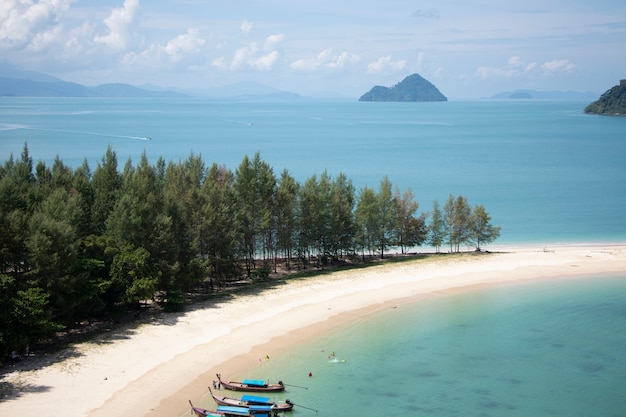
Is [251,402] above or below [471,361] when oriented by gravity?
below

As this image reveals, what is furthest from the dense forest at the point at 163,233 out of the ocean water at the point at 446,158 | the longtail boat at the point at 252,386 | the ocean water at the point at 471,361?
the ocean water at the point at 446,158

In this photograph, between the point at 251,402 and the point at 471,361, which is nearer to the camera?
the point at 251,402

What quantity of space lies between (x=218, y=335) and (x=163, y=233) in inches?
357

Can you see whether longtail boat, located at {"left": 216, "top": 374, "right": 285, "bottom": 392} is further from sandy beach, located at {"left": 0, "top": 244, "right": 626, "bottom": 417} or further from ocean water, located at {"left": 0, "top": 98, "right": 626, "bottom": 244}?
ocean water, located at {"left": 0, "top": 98, "right": 626, "bottom": 244}

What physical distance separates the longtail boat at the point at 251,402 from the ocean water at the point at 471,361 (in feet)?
2.14

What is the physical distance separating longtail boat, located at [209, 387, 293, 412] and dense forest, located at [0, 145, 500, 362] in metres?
11.4

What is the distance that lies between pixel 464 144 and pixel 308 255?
119 metres

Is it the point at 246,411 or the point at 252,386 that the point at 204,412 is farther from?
the point at 252,386

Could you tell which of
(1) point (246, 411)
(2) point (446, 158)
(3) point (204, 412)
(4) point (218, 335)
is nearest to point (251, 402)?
(1) point (246, 411)

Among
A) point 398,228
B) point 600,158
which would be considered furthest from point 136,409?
point 600,158

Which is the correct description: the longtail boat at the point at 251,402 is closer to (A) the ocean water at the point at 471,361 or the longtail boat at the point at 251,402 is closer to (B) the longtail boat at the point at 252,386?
(A) the ocean water at the point at 471,361

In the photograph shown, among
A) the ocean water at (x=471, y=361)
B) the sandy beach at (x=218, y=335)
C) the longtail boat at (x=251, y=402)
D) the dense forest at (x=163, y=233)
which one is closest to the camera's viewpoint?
the longtail boat at (x=251, y=402)

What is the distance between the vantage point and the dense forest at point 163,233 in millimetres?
34719

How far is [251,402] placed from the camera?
27781 millimetres
